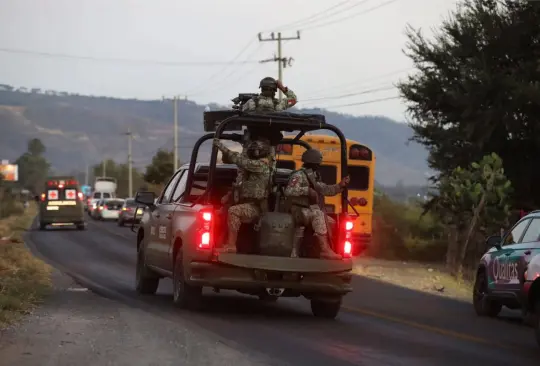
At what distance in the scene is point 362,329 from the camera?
13.3 metres

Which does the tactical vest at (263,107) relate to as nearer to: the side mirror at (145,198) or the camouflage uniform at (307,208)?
the camouflage uniform at (307,208)

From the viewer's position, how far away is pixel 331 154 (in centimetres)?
2536

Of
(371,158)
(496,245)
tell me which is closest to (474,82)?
(371,158)

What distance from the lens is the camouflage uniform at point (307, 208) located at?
45.4ft

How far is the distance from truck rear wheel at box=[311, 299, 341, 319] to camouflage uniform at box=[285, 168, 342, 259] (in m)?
0.96

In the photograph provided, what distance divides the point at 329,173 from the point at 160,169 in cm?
6147

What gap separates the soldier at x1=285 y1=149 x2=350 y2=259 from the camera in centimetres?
1384

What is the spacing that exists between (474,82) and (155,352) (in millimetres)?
22992

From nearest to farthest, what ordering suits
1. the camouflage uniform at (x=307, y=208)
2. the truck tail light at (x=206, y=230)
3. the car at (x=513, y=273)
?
the car at (x=513, y=273), the truck tail light at (x=206, y=230), the camouflage uniform at (x=307, y=208)

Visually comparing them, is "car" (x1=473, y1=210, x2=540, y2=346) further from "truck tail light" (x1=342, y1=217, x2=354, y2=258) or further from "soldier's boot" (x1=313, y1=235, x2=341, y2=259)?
"soldier's boot" (x1=313, y1=235, x2=341, y2=259)

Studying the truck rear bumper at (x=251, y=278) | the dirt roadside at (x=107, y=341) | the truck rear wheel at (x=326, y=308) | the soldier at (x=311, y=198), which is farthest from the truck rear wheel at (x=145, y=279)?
the soldier at (x=311, y=198)

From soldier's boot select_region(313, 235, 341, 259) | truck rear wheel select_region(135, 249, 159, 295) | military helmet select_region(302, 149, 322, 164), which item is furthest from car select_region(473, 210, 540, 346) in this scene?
truck rear wheel select_region(135, 249, 159, 295)

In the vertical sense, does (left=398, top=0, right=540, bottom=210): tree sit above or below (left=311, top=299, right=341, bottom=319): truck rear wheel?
above

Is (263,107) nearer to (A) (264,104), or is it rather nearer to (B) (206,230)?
(A) (264,104)
